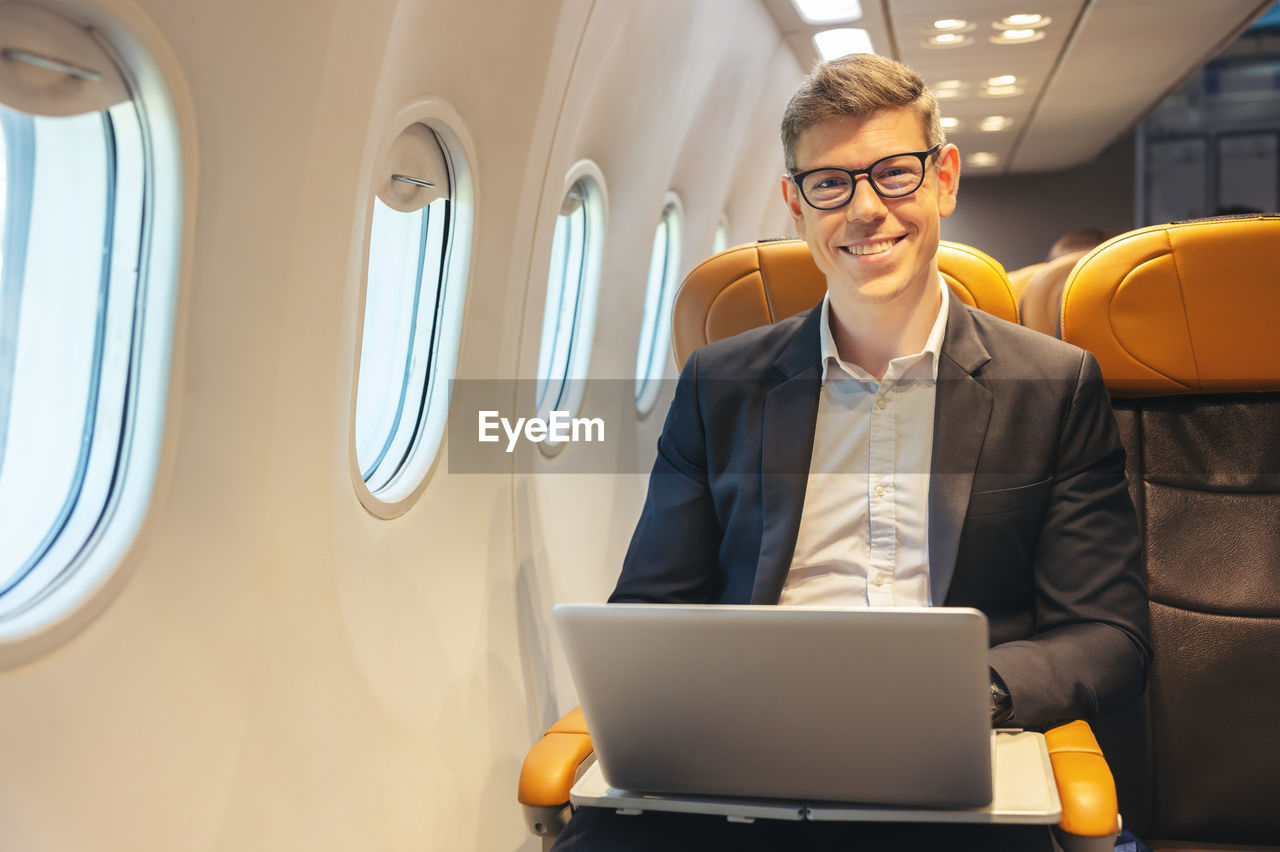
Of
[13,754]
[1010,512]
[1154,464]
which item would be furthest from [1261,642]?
[13,754]

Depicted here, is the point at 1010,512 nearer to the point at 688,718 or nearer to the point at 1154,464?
the point at 1154,464

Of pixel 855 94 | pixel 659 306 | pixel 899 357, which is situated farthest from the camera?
pixel 659 306

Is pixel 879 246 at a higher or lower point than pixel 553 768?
higher

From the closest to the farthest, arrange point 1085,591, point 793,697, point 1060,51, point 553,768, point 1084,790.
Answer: point 793,697
point 1084,790
point 553,768
point 1085,591
point 1060,51

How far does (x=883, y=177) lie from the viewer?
2.09m

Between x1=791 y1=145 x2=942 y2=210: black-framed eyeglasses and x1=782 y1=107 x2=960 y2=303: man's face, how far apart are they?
0.4 inches

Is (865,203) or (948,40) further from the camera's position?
(948,40)

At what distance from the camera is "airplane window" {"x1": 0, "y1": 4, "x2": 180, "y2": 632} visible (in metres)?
1.94

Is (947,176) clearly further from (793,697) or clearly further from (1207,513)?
(793,697)

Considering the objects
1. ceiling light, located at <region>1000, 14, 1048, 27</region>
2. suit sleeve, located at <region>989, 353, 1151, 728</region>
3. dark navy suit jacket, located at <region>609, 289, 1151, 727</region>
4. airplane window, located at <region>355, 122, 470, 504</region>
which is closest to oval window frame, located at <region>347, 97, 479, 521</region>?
airplane window, located at <region>355, 122, 470, 504</region>

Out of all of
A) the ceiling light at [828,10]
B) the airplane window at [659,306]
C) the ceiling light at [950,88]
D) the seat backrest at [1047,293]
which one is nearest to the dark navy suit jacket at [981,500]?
the seat backrest at [1047,293]

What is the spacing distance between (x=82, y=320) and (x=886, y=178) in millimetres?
1519

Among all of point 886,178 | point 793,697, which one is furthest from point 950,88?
point 793,697

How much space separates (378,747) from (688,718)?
1.47 metres
